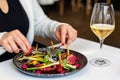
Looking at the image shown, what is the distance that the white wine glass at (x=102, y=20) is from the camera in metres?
0.96

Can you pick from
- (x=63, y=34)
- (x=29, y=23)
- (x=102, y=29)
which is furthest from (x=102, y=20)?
(x=29, y=23)

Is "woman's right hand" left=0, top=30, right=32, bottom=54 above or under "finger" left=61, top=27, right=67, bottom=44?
above

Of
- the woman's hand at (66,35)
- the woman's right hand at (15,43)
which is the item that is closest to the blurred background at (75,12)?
the woman's hand at (66,35)

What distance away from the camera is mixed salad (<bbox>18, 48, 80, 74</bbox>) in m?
0.84

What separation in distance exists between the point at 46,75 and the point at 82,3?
14.5ft

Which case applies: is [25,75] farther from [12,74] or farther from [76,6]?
[76,6]

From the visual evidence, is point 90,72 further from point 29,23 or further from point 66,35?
point 29,23

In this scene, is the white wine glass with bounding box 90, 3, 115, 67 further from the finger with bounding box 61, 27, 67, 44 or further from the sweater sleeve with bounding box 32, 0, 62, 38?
the sweater sleeve with bounding box 32, 0, 62, 38

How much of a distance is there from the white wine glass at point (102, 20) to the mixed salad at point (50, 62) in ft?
0.35

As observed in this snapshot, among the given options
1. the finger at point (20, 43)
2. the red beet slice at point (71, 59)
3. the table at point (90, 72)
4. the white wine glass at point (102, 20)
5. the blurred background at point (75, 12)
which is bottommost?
the blurred background at point (75, 12)

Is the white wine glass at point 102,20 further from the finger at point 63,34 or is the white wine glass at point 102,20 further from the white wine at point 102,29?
the finger at point 63,34

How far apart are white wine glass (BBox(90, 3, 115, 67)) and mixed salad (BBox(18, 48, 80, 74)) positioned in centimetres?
11

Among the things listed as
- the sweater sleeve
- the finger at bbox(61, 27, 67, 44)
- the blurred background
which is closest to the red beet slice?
the finger at bbox(61, 27, 67, 44)

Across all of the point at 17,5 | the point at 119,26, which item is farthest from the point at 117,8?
the point at 17,5
